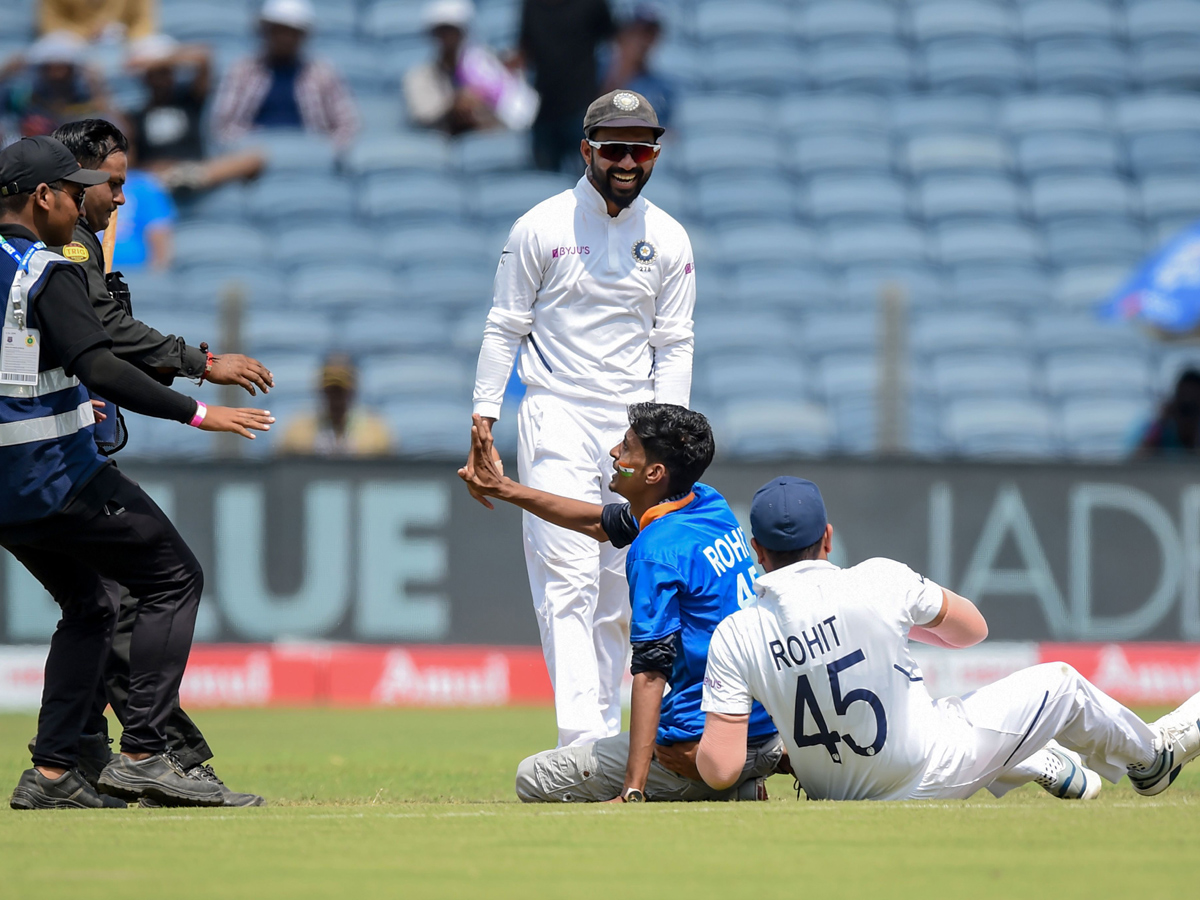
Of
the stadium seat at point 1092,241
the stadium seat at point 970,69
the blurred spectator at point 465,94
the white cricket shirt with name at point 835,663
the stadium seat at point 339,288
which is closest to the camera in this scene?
the white cricket shirt with name at point 835,663

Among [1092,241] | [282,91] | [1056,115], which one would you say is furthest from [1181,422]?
[282,91]

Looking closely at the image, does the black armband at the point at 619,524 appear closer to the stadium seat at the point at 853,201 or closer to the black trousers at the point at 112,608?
the black trousers at the point at 112,608


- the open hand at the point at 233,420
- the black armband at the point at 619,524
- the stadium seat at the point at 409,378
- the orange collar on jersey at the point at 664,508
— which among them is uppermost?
the stadium seat at the point at 409,378

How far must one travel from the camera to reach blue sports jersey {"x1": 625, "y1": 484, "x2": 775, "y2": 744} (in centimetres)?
545

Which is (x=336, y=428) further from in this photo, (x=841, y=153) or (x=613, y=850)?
(x=613, y=850)

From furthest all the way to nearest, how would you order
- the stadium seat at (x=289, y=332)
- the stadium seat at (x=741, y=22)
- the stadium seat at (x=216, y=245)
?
the stadium seat at (x=741, y=22) < the stadium seat at (x=216, y=245) < the stadium seat at (x=289, y=332)

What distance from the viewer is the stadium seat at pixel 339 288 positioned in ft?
44.9

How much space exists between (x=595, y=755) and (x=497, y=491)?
997 millimetres

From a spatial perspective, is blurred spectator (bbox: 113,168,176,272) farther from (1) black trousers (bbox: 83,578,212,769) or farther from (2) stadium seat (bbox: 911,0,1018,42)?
(2) stadium seat (bbox: 911,0,1018,42)

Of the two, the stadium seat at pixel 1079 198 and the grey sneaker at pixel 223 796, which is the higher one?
the stadium seat at pixel 1079 198

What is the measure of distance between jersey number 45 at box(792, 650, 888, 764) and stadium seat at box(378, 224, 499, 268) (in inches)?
376

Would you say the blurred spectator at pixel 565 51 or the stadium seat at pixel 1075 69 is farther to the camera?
the stadium seat at pixel 1075 69

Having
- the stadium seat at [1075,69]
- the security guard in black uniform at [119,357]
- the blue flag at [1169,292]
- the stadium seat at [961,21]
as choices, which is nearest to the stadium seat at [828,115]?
the stadium seat at [961,21]

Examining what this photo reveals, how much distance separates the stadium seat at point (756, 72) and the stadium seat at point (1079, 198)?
2.67 metres
